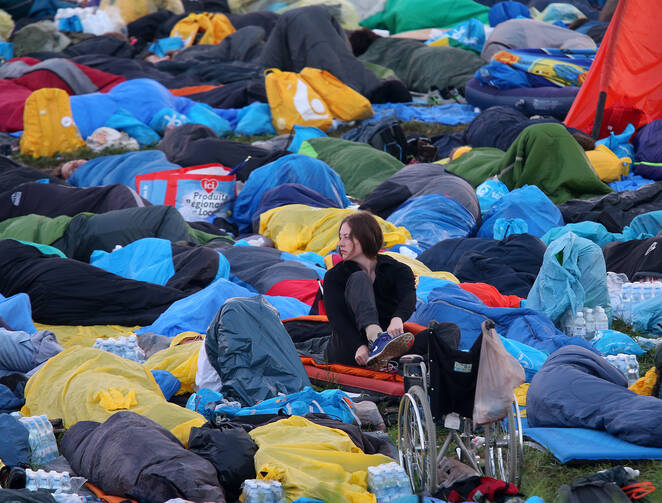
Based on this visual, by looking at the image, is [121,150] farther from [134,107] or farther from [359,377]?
[359,377]

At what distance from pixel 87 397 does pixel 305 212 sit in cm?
426

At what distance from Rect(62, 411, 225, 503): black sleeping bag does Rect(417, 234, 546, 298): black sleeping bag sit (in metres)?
3.65

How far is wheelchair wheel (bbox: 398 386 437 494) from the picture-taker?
377 cm

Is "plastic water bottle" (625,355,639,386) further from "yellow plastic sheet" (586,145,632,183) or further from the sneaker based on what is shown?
"yellow plastic sheet" (586,145,632,183)

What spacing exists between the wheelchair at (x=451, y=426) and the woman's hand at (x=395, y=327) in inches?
29.6

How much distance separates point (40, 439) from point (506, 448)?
6.52 ft

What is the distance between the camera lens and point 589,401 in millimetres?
4613

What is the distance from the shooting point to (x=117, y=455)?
4078 mm

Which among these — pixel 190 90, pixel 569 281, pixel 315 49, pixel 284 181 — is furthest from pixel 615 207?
pixel 190 90

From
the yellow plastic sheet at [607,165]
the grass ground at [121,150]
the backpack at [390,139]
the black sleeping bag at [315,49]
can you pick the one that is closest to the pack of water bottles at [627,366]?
the yellow plastic sheet at [607,165]

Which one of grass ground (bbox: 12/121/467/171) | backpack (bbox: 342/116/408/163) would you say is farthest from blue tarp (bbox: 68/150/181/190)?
backpack (bbox: 342/116/408/163)

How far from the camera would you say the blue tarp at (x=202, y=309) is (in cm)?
654

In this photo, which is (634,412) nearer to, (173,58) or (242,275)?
(242,275)

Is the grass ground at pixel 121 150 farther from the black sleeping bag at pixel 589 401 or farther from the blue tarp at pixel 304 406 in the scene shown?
the black sleeping bag at pixel 589 401
